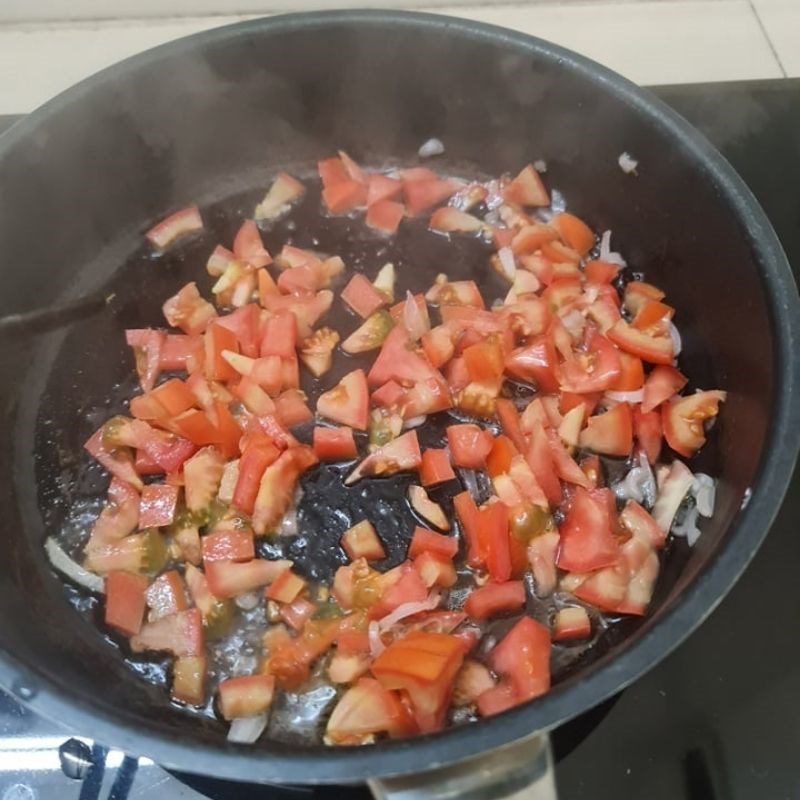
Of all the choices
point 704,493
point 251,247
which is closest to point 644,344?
point 704,493

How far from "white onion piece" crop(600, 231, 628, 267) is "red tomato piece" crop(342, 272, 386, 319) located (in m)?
0.42

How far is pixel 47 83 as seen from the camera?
1907 millimetres

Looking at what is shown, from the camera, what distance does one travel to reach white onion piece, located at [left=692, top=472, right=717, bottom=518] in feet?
4.24

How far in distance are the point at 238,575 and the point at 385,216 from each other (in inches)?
30.2

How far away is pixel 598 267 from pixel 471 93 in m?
0.40

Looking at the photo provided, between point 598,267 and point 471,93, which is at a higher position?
point 471,93

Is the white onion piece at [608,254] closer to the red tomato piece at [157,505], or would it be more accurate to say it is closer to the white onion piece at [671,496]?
the white onion piece at [671,496]

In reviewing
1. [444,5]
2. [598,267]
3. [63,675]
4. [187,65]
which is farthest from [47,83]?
[63,675]

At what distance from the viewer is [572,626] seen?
1230 millimetres

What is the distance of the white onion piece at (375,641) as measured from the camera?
119 centimetres

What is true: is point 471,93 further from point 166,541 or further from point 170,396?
point 166,541

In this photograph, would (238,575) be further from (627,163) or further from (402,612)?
(627,163)

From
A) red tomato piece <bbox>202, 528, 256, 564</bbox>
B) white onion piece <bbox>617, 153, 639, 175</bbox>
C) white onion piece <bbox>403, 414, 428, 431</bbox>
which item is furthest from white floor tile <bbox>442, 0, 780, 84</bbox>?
red tomato piece <bbox>202, 528, 256, 564</bbox>

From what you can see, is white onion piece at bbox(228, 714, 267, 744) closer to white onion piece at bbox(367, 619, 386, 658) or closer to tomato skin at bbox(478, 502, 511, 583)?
white onion piece at bbox(367, 619, 386, 658)
